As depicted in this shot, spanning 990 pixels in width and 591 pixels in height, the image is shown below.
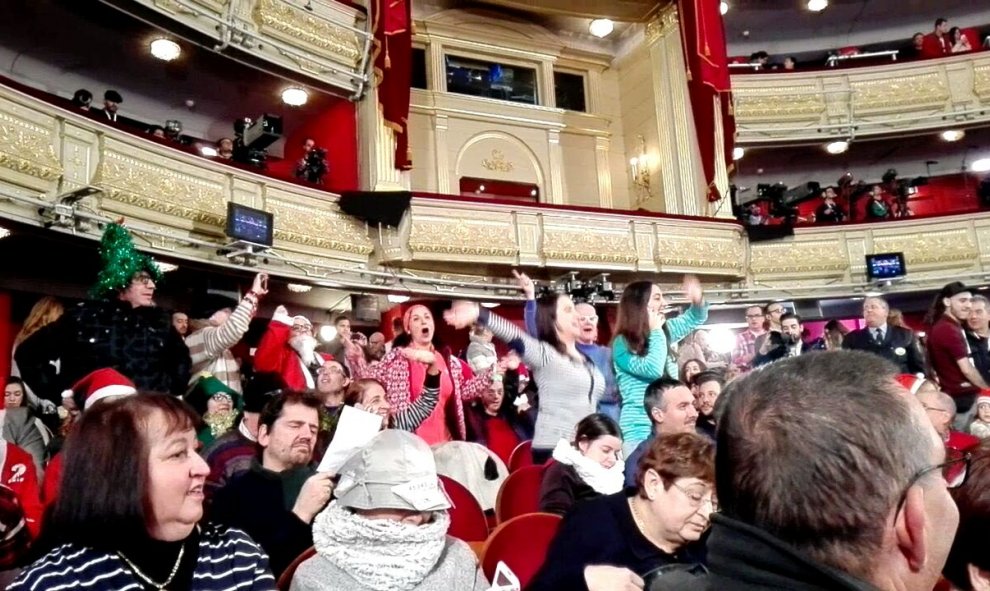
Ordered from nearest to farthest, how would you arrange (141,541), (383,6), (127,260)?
(141,541), (127,260), (383,6)

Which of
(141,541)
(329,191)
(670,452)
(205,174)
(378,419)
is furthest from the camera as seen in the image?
(329,191)

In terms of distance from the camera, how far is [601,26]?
9.83 metres

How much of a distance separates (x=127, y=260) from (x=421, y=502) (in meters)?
2.59

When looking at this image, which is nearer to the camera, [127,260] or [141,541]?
[141,541]

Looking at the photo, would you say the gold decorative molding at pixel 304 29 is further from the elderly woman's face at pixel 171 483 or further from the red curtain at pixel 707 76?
the elderly woman's face at pixel 171 483

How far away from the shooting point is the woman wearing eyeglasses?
5.61ft

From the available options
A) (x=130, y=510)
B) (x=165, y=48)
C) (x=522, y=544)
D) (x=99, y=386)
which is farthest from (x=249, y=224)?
(x=130, y=510)

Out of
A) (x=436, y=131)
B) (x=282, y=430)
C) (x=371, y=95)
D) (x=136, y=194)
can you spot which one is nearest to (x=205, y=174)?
(x=136, y=194)

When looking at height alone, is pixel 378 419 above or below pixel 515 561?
above

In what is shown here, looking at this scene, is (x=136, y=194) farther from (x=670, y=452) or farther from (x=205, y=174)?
(x=670, y=452)

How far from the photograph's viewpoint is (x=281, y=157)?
27.3 ft

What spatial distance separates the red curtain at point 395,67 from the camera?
7449 millimetres

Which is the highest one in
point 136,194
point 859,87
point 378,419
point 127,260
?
point 859,87

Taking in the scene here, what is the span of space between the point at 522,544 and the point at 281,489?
643 mm
